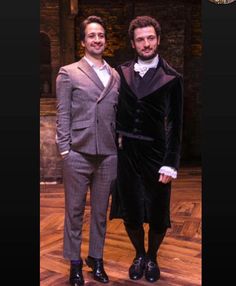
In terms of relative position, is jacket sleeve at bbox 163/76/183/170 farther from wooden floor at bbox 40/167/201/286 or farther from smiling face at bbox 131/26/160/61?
wooden floor at bbox 40/167/201/286

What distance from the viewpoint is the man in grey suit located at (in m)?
2.59

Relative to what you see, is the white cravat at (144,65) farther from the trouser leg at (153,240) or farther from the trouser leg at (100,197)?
the trouser leg at (153,240)

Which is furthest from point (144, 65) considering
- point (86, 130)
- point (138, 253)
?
point (138, 253)

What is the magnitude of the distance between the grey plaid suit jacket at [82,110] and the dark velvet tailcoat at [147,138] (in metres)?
0.14

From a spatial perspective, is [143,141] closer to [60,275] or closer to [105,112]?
[105,112]

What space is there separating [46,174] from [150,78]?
14.2 ft

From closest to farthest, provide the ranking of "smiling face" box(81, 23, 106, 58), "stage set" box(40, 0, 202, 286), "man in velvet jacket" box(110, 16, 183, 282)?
"smiling face" box(81, 23, 106, 58) → "man in velvet jacket" box(110, 16, 183, 282) → "stage set" box(40, 0, 202, 286)

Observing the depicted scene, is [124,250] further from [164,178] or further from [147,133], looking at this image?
[147,133]

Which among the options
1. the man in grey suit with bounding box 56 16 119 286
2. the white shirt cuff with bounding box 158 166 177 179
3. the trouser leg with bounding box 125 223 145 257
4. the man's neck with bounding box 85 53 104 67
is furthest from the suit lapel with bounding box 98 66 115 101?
the trouser leg with bounding box 125 223 145 257

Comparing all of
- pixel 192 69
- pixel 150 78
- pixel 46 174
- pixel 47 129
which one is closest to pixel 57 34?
pixel 47 129

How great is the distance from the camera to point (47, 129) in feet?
21.6

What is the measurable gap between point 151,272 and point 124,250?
2.25ft

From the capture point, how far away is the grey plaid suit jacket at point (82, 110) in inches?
102

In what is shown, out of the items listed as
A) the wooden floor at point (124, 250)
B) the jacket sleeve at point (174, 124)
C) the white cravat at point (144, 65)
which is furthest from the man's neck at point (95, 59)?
the wooden floor at point (124, 250)
